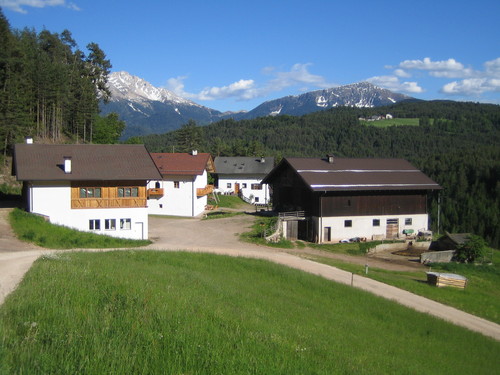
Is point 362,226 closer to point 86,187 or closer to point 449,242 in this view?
point 449,242

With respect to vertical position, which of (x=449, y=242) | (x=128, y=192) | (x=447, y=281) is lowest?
(x=447, y=281)

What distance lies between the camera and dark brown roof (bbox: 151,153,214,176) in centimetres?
5189

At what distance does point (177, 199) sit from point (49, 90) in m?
22.5

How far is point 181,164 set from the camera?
53719 millimetres

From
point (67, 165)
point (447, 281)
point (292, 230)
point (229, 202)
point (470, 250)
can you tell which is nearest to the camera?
point (447, 281)

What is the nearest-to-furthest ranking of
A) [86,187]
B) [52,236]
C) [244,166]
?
1. [52,236]
2. [86,187]
3. [244,166]

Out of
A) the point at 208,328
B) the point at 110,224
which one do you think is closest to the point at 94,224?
the point at 110,224

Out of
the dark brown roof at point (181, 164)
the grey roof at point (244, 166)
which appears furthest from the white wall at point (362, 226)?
the grey roof at point (244, 166)

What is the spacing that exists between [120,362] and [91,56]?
268 ft

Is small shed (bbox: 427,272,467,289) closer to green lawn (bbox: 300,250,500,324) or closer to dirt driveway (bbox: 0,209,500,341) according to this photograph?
green lawn (bbox: 300,250,500,324)

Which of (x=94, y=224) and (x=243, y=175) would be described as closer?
(x=94, y=224)

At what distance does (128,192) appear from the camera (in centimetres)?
3397

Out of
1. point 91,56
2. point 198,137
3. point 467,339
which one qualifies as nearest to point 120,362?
point 467,339

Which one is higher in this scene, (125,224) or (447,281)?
(125,224)
